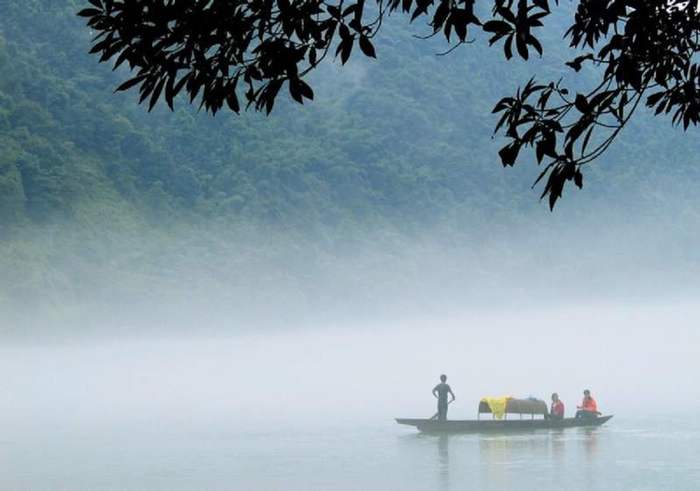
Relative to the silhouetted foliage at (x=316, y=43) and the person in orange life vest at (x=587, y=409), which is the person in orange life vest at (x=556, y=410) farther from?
the silhouetted foliage at (x=316, y=43)

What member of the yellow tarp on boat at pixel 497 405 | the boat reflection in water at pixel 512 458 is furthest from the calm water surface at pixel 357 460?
the yellow tarp on boat at pixel 497 405

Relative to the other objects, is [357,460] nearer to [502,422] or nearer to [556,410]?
[502,422]

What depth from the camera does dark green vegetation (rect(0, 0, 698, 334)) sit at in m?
80.4

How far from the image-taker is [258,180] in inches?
3637

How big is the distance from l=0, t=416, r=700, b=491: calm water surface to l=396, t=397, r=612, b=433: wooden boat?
0.40m

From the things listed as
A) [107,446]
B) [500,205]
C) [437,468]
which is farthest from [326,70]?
[437,468]

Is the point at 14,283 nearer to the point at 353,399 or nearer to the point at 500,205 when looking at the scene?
the point at 353,399

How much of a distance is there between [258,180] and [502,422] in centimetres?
6252

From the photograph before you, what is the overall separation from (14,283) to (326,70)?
155 feet

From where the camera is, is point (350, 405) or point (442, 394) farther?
point (350, 405)

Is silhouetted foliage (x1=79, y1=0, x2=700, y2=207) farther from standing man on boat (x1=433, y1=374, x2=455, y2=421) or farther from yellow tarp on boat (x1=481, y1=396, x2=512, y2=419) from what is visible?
yellow tarp on boat (x1=481, y1=396, x2=512, y2=419)

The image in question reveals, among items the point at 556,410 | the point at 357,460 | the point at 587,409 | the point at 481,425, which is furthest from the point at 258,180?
the point at 357,460

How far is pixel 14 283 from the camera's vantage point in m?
73.4

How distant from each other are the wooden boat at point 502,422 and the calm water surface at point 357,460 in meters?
0.40
